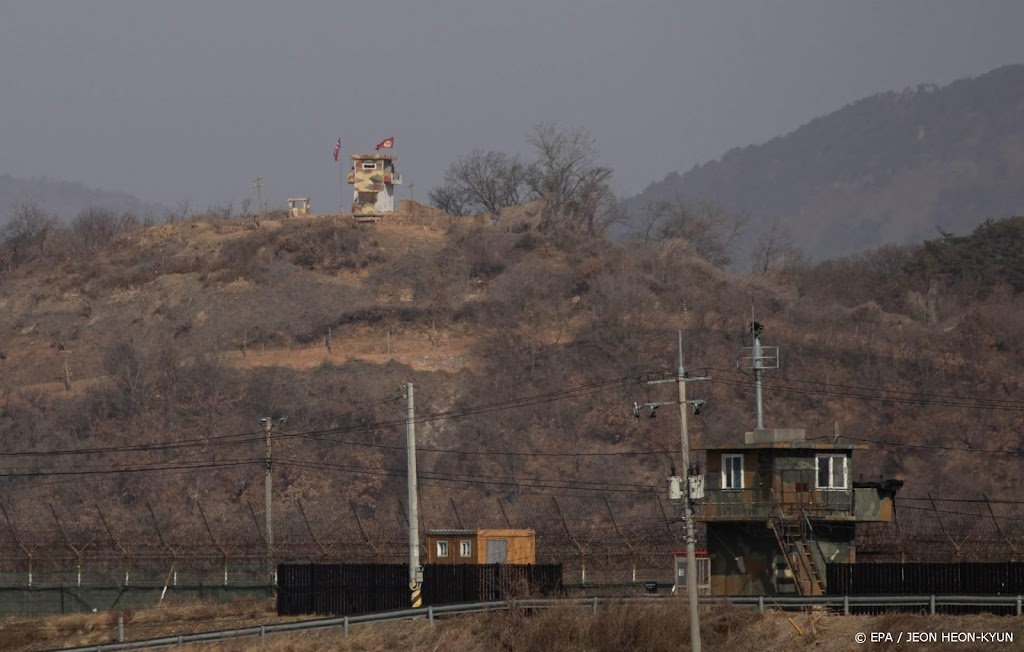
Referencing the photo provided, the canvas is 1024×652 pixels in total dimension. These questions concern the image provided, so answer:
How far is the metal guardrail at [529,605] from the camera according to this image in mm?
41344

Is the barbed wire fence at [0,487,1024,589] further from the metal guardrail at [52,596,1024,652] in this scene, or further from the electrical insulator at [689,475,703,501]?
the electrical insulator at [689,475,703,501]

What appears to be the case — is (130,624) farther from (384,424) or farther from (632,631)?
(384,424)

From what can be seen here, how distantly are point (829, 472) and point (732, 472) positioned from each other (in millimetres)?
2987

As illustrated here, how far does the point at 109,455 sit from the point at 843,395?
42653 mm

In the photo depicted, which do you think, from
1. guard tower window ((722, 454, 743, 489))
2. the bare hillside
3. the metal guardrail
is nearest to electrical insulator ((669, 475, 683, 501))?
the metal guardrail

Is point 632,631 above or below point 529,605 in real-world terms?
below

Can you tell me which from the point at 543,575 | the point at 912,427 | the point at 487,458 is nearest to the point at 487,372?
the point at 487,458

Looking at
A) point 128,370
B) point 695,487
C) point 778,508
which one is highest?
point 128,370

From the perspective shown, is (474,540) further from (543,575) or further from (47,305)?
(47,305)

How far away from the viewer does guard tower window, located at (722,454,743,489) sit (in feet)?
168

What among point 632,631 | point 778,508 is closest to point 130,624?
point 632,631

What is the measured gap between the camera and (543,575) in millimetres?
48781

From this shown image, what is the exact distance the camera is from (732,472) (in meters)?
51.3

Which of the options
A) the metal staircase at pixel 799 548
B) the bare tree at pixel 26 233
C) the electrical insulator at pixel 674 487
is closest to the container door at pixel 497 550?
the metal staircase at pixel 799 548
